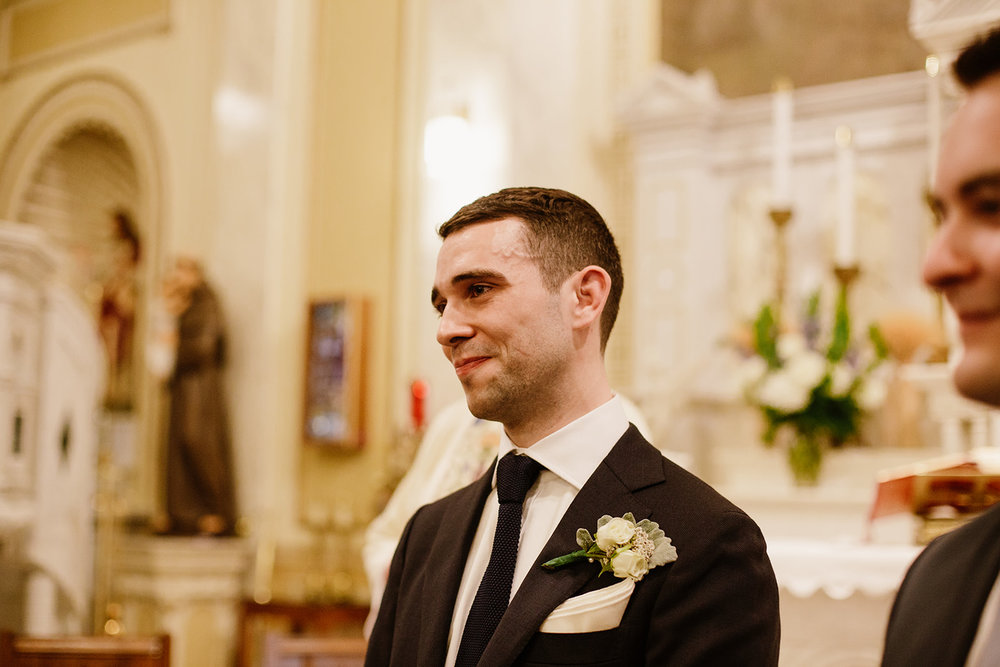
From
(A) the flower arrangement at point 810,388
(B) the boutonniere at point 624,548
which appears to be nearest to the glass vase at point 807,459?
(A) the flower arrangement at point 810,388

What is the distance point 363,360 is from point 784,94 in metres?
3.27

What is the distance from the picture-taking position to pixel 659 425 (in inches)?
243

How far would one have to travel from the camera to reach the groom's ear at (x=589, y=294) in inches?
72.9

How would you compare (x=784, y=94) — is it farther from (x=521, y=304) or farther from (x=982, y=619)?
(x=982, y=619)

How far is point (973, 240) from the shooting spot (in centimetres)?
96

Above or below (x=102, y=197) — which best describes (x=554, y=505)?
below

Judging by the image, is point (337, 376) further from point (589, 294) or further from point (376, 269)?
point (589, 294)

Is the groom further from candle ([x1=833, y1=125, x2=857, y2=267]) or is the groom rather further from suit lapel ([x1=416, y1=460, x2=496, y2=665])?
candle ([x1=833, y1=125, x2=857, y2=267])

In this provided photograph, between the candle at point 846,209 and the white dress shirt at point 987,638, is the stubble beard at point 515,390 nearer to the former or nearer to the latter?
the white dress shirt at point 987,638

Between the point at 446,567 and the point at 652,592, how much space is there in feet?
1.32

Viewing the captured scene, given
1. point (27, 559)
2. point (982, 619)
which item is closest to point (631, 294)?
point (27, 559)

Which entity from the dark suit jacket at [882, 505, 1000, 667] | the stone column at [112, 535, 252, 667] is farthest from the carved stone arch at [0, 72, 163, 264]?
the dark suit jacket at [882, 505, 1000, 667]

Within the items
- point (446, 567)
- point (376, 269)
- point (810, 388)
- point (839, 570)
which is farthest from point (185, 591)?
point (446, 567)

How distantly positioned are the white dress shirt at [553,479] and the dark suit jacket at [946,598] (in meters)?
0.72
